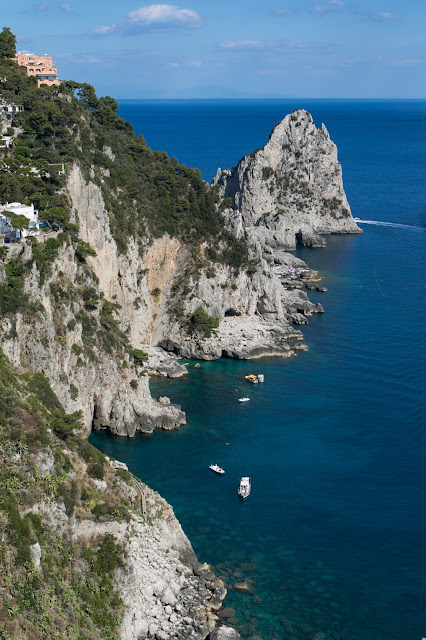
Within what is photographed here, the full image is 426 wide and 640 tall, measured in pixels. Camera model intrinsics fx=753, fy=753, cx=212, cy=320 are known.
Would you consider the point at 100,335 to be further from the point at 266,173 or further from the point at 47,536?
the point at 266,173

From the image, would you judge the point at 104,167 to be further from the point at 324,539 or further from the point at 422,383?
the point at 324,539

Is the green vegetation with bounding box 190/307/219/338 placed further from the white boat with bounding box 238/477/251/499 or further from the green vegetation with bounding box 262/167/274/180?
the green vegetation with bounding box 262/167/274/180

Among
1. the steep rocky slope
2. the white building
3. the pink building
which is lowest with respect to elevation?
the steep rocky slope

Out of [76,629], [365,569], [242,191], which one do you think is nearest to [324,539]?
[365,569]

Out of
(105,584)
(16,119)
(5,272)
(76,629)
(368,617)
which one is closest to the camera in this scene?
(76,629)

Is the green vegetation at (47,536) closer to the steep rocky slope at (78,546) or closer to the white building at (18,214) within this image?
the steep rocky slope at (78,546)

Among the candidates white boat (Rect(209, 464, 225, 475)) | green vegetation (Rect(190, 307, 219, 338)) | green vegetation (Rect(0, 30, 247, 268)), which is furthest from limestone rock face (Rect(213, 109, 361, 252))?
white boat (Rect(209, 464, 225, 475))
